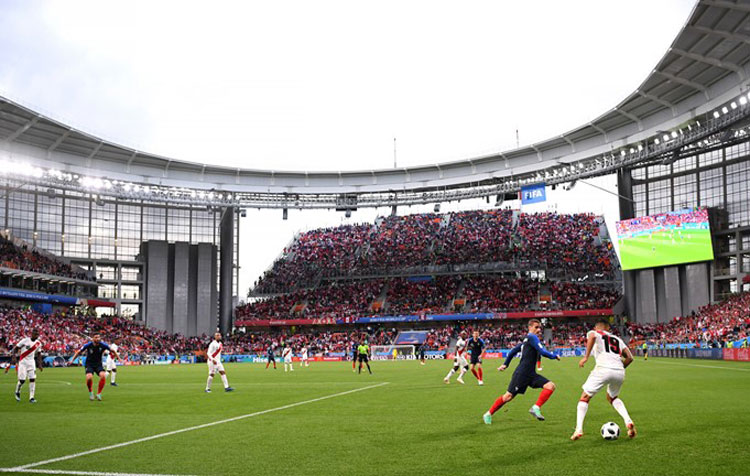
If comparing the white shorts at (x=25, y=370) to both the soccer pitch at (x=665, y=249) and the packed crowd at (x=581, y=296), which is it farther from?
the packed crowd at (x=581, y=296)

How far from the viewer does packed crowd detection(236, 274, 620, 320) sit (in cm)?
7075

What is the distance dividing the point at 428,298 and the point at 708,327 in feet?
107

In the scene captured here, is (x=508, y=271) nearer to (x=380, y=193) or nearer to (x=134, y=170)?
(x=380, y=193)

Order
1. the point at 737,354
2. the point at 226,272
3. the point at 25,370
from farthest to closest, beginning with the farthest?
the point at 226,272 → the point at 737,354 → the point at 25,370

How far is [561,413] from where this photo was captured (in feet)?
46.9

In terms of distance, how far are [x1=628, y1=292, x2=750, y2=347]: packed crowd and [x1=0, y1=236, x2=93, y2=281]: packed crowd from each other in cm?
5952

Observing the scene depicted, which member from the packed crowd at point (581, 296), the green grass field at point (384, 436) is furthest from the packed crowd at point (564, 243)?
the green grass field at point (384, 436)

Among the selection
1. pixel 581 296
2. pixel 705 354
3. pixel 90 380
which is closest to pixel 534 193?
pixel 705 354

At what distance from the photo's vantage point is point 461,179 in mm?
74125

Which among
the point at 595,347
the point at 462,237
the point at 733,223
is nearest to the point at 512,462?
the point at 595,347

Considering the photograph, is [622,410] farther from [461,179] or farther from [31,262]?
[31,262]

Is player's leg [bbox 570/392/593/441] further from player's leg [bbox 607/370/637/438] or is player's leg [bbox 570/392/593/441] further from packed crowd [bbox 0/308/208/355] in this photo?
packed crowd [bbox 0/308/208/355]

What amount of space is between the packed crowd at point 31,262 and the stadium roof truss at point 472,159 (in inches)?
354

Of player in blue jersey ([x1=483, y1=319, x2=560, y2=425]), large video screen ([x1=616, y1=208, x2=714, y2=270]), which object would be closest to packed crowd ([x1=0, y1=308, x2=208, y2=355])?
large video screen ([x1=616, y1=208, x2=714, y2=270])
